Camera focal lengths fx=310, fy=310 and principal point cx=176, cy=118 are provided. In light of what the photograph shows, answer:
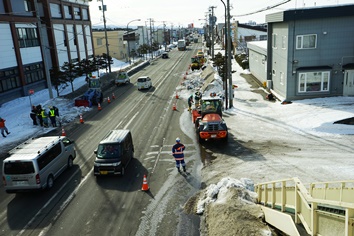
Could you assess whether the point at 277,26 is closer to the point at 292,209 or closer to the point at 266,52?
the point at 266,52

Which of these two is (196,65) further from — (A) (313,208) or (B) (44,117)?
(A) (313,208)

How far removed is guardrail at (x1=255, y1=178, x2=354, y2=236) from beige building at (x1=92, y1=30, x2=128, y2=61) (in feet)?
261

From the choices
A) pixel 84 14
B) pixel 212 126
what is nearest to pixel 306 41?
pixel 212 126

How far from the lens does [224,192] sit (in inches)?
483

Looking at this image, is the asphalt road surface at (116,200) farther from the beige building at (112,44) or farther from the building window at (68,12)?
the beige building at (112,44)

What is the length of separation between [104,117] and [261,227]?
22.2 m

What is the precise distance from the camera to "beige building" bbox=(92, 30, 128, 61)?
83.3 m

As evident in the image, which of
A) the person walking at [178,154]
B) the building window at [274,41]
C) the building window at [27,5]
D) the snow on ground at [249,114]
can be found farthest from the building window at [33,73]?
the person walking at [178,154]

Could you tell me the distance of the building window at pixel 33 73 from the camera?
38.8m

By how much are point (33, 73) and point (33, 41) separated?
4175 mm

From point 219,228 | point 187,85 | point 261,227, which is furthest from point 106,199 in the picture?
point 187,85

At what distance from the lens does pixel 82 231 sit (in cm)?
1148

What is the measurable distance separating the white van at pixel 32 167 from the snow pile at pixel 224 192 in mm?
7438

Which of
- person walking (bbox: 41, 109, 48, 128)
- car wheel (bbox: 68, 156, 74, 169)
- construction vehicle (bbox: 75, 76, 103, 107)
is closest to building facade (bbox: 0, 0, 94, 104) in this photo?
construction vehicle (bbox: 75, 76, 103, 107)
